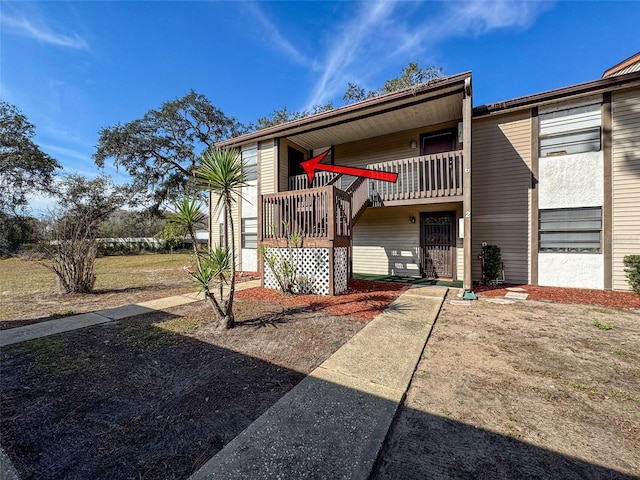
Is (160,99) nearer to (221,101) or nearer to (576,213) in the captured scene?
(221,101)

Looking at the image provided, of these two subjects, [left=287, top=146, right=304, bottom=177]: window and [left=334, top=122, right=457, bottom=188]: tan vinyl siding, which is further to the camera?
[left=287, top=146, right=304, bottom=177]: window

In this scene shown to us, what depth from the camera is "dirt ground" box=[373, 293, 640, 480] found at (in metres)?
1.80

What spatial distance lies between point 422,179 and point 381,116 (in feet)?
8.52

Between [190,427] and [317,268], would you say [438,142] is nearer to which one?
[317,268]

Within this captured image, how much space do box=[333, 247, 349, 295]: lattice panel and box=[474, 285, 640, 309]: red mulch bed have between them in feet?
12.5

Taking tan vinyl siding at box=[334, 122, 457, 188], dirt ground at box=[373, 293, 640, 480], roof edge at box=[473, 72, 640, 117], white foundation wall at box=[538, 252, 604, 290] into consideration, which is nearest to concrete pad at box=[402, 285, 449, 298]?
dirt ground at box=[373, 293, 640, 480]

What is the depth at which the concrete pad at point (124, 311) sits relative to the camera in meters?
5.30

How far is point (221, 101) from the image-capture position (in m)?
23.2

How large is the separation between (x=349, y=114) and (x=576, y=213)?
7463 millimetres

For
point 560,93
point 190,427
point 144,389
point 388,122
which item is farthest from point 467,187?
point 144,389

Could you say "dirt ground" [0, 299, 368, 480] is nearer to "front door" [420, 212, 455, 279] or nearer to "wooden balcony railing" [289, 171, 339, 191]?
"front door" [420, 212, 455, 279]

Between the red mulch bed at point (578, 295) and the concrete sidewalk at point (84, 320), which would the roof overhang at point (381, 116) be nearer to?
the red mulch bed at point (578, 295)

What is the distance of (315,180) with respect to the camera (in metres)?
10.4

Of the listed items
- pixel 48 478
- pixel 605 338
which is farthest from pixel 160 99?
pixel 605 338
